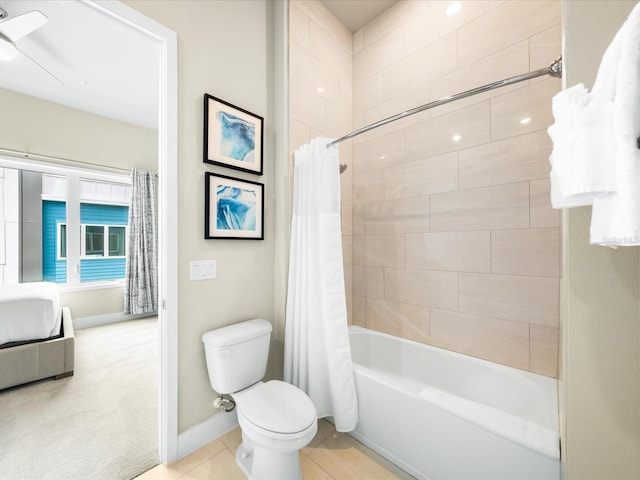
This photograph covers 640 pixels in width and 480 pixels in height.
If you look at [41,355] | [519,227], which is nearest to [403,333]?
[519,227]

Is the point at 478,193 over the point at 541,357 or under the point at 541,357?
over

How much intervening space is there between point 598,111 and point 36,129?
15.3 ft

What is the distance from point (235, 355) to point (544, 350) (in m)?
1.73

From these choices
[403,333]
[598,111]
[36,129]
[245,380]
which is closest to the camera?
[598,111]

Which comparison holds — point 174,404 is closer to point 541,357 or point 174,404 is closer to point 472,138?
point 541,357

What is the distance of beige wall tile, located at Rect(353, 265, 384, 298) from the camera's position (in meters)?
2.28

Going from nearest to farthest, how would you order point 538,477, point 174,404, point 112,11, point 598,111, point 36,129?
point 598,111, point 538,477, point 112,11, point 174,404, point 36,129

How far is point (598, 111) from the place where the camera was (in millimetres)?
534

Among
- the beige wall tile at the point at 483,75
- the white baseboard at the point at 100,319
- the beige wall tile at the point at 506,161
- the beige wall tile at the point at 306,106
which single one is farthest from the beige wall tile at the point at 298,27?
the white baseboard at the point at 100,319

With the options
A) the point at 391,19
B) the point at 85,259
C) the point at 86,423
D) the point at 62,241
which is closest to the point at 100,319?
the point at 85,259

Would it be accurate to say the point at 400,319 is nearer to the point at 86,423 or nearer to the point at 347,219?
the point at 347,219

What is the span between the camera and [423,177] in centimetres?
203

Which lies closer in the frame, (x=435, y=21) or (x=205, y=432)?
(x=205, y=432)

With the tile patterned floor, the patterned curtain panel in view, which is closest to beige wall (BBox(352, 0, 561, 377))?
the tile patterned floor
